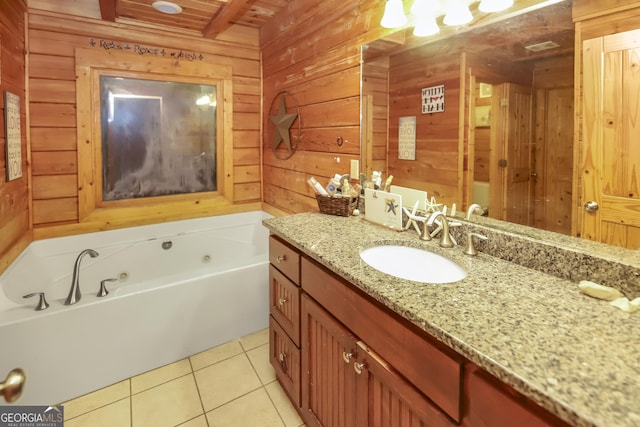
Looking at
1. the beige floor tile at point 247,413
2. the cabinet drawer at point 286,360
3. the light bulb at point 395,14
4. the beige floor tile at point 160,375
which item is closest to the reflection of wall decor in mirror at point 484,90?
the light bulb at point 395,14

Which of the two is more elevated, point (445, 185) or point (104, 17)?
point (104, 17)

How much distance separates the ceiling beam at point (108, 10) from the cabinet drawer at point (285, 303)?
197 cm

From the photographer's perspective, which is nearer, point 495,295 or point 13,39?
point 495,295

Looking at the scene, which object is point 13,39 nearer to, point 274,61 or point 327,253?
point 274,61

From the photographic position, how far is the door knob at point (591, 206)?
1021 mm

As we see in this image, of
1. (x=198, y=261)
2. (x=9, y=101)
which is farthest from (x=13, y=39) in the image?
(x=198, y=261)

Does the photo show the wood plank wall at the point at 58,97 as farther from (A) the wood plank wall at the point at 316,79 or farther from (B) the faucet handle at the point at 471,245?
(B) the faucet handle at the point at 471,245

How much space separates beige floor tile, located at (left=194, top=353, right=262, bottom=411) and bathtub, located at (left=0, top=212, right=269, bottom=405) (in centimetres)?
21

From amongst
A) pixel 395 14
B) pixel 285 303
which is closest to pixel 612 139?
pixel 395 14

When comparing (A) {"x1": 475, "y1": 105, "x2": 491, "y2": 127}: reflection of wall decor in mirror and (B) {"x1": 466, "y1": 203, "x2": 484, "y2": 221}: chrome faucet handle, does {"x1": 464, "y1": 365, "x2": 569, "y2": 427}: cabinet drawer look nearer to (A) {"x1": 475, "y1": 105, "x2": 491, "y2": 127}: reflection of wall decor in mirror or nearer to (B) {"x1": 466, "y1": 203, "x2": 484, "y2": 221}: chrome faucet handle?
(B) {"x1": 466, "y1": 203, "x2": 484, "y2": 221}: chrome faucet handle

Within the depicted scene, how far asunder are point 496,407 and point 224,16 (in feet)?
8.73

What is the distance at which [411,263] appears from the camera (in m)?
1.38

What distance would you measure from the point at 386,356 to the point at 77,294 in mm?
1671

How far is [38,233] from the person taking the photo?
7.94 feet
